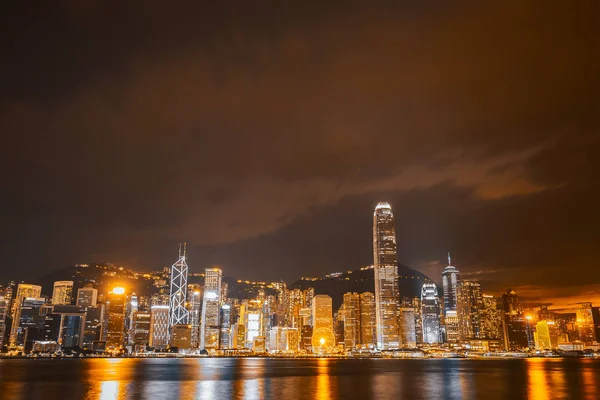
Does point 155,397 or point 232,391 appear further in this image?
point 232,391

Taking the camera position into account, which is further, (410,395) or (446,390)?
(446,390)

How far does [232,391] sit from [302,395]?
1137cm

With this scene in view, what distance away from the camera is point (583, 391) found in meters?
72.6

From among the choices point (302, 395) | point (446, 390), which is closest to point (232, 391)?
point (302, 395)

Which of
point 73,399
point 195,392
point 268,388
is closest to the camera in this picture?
point 73,399

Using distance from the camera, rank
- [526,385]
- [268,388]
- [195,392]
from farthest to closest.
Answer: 1. [526,385]
2. [268,388]
3. [195,392]

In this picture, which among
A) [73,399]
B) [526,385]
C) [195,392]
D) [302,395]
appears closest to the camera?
[73,399]

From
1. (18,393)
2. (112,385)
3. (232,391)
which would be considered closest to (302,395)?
(232,391)

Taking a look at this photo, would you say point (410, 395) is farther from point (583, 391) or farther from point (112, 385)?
point (112, 385)

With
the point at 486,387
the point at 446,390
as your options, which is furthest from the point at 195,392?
the point at 486,387

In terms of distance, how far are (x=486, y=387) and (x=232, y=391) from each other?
132 feet

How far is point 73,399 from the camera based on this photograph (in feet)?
201

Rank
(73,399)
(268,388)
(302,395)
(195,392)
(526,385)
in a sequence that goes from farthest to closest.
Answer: (526,385) → (268,388) → (195,392) → (302,395) → (73,399)

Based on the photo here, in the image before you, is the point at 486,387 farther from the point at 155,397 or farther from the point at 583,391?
the point at 155,397
